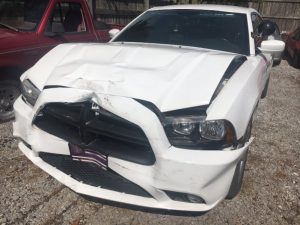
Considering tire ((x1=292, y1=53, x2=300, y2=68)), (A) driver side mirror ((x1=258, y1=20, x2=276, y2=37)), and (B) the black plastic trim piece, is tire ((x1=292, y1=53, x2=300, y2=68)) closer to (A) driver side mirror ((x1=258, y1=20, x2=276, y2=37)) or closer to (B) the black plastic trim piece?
(A) driver side mirror ((x1=258, y1=20, x2=276, y2=37))

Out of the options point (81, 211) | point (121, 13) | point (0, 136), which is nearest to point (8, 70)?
point (0, 136)

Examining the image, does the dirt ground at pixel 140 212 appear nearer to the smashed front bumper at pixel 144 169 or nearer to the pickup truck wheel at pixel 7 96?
the pickup truck wheel at pixel 7 96

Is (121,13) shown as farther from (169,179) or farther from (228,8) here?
(169,179)

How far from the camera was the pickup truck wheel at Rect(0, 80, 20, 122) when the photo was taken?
4168mm

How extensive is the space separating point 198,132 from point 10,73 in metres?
2.96

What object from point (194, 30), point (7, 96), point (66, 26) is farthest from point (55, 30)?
point (194, 30)

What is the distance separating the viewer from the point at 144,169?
220 cm

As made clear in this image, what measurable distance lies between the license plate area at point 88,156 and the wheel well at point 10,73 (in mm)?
2173

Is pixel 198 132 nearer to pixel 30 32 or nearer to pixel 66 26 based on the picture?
pixel 30 32

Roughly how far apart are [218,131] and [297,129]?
9.67ft

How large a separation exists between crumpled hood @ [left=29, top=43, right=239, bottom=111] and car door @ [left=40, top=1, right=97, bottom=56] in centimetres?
145

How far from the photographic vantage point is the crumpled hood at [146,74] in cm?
230

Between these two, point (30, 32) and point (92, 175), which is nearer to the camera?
point (92, 175)

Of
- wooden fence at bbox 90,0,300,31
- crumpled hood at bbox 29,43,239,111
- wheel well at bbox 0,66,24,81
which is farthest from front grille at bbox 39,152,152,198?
wooden fence at bbox 90,0,300,31
